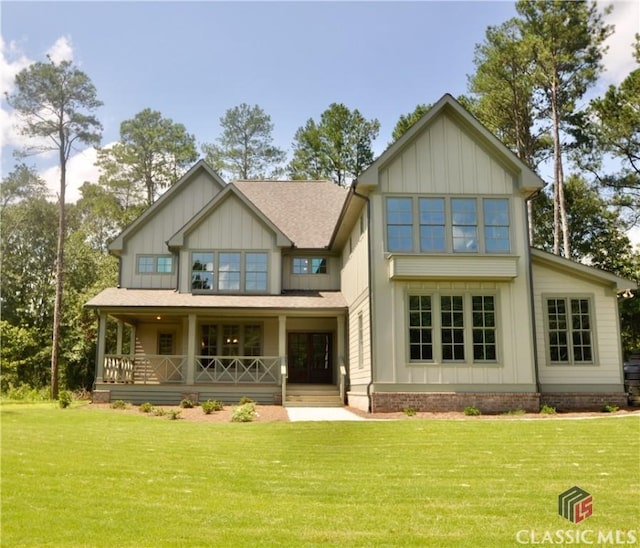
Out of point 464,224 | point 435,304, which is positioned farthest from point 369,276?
point 464,224

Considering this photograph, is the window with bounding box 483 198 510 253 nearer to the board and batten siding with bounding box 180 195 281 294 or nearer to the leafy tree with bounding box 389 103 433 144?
the board and batten siding with bounding box 180 195 281 294

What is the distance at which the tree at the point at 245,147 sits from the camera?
4125 centimetres

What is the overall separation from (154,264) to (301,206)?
6.68 m

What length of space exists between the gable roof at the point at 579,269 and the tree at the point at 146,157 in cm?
2843

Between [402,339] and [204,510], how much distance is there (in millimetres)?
10677

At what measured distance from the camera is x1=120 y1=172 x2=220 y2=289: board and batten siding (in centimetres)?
2322

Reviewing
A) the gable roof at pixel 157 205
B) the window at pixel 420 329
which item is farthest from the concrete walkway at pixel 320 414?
the gable roof at pixel 157 205

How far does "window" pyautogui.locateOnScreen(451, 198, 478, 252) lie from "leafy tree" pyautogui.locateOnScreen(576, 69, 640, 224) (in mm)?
15859

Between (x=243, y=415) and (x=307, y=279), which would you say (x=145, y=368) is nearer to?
(x=307, y=279)

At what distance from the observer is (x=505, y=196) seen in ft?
56.5

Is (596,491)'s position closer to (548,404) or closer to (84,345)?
(548,404)

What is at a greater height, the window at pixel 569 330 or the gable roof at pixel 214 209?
the gable roof at pixel 214 209

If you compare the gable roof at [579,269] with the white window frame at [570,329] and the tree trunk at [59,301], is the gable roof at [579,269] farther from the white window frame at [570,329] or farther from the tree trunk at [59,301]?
the tree trunk at [59,301]

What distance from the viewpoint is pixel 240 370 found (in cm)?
2159
